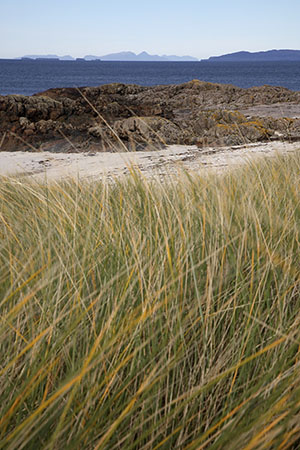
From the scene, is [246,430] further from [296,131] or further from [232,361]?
[296,131]

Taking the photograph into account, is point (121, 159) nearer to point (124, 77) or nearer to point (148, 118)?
point (148, 118)

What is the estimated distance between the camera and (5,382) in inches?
44.6

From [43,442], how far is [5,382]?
21 cm

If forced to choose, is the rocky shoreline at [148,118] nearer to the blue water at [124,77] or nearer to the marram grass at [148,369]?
the marram grass at [148,369]

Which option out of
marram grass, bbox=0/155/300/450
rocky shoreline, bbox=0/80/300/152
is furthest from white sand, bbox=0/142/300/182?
marram grass, bbox=0/155/300/450

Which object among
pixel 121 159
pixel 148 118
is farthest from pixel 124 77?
pixel 121 159

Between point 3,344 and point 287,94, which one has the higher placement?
point 287,94

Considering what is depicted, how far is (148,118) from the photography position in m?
9.60

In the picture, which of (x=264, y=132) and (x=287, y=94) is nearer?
(x=264, y=132)

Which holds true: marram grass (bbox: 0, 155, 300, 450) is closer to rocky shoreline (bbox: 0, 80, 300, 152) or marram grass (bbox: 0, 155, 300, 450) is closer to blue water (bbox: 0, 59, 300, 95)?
rocky shoreline (bbox: 0, 80, 300, 152)

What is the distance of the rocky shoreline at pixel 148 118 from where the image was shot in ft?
28.7

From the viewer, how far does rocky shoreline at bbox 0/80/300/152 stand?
8.75 meters

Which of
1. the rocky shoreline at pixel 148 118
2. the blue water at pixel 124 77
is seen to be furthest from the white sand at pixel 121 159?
the blue water at pixel 124 77

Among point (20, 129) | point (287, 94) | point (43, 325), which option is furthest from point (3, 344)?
point (287, 94)
